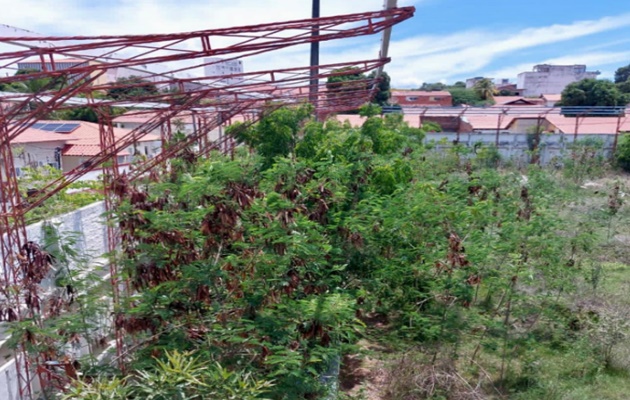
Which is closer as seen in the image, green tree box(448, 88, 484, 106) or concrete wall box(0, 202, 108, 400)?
concrete wall box(0, 202, 108, 400)

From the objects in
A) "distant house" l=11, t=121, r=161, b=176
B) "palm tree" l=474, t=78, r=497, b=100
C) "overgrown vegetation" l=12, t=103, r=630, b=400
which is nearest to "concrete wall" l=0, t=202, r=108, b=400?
"overgrown vegetation" l=12, t=103, r=630, b=400

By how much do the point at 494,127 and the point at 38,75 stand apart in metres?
26.3

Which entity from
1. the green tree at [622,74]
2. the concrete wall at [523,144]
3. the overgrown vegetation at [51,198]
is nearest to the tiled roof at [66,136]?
the overgrown vegetation at [51,198]

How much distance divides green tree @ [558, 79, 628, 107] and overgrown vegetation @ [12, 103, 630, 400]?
32.2 metres

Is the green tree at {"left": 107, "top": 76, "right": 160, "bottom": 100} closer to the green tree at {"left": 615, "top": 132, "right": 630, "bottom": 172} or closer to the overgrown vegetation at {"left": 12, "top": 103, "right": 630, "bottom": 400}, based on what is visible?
the overgrown vegetation at {"left": 12, "top": 103, "right": 630, "bottom": 400}

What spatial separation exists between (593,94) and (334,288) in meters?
37.4

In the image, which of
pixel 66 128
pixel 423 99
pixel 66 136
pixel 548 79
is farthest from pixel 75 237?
pixel 548 79

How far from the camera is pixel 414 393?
4547mm

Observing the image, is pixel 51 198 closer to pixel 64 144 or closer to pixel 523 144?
pixel 64 144

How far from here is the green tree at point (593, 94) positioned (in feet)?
112

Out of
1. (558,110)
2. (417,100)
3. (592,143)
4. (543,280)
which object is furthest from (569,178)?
(417,100)

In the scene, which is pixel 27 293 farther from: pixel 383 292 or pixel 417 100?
pixel 417 100

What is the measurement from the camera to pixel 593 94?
34.3 metres

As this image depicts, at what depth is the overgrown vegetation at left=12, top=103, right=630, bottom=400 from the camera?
329 cm
